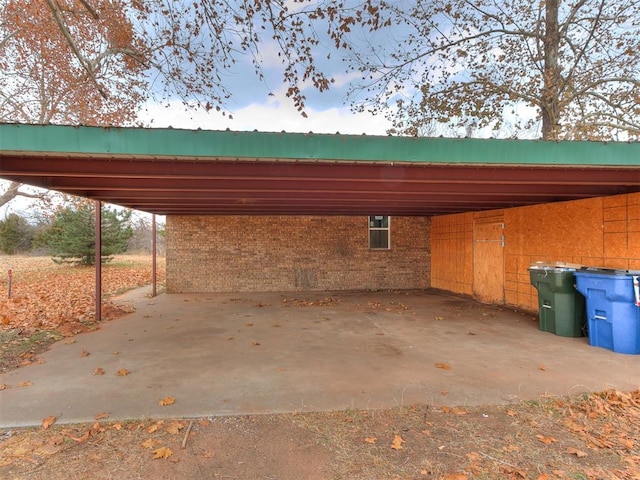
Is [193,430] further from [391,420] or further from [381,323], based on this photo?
[381,323]

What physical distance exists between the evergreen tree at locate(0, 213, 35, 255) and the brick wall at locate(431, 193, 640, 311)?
28.5 m

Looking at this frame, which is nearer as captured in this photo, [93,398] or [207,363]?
[93,398]

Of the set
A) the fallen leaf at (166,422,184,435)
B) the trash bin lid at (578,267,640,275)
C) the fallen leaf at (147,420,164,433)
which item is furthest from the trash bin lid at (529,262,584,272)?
the fallen leaf at (147,420,164,433)

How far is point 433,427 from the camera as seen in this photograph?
10.8 ft

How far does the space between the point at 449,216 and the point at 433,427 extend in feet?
32.7

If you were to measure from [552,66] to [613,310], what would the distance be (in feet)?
30.6

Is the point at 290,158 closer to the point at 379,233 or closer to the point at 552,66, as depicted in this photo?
the point at 379,233

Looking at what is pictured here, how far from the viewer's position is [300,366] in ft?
16.1

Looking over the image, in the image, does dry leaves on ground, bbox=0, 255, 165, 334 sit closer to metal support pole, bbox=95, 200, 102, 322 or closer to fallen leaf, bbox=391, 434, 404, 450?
metal support pole, bbox=95, 200, 102, 322

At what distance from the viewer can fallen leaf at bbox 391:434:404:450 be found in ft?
9.71

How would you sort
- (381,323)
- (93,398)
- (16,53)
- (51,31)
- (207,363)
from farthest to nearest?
(16,53)
(51,31)
(381,323)
(207,363)
(93,398)

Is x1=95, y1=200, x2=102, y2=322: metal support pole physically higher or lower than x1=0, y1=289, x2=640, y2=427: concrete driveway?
higher

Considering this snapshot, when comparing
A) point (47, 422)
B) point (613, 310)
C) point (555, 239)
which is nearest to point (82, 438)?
point (47, 422)

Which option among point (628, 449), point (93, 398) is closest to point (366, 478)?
point (628, 449)
